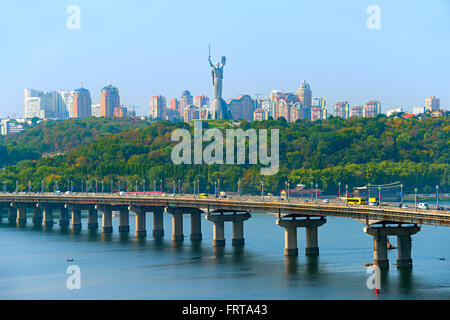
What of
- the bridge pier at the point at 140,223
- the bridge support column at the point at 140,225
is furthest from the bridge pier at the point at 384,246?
the bridge pier at the point at 140,223

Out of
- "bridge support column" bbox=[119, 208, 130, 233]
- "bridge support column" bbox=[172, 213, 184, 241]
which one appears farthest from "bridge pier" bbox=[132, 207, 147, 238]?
"bridge support column" bbox=[172, 213, 184, 241]

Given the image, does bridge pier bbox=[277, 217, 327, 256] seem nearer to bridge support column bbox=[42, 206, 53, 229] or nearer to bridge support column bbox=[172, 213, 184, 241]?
bridge support column bbox=[172, 213, 184, 241]

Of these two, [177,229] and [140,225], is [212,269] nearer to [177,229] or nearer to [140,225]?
[177,229]

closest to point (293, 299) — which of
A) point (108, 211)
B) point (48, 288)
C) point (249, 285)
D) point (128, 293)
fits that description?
point (249, 285)

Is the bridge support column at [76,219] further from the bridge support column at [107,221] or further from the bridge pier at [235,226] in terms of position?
the bridge pier at [235,226]

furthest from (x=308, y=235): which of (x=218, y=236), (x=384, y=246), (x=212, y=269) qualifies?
(x=218, y=236)

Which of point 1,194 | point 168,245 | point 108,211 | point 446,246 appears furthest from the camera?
point 1,194
